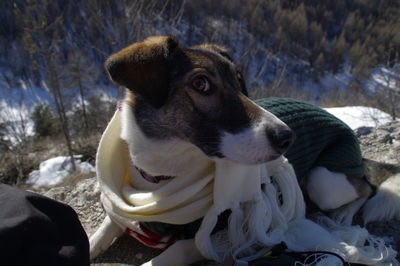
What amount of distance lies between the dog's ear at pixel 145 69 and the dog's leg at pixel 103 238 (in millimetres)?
1168

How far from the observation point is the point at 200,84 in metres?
2.09

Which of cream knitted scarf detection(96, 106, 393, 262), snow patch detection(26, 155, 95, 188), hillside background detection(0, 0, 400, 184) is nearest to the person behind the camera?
cream knitted scarf detection(96, 106, 393, 262)

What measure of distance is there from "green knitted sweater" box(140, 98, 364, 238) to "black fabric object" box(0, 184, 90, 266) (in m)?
2.01

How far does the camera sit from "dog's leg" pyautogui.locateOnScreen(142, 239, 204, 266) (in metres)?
2.24

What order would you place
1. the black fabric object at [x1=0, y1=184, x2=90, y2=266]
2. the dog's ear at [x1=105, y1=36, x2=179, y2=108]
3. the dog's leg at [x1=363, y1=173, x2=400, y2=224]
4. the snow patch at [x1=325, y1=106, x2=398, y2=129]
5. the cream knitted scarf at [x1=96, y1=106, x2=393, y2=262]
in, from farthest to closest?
1. the snow patch at [x1=325, y1=106, x2=398, y2=129]
2. the dog's leg at [x1=363, y1=173, x2=400, y2=224]
3. the cream knitted scarf at [x1=96, y1=106, x2=393, y2=262]
4. the dog's ear at [x1=105, y1=36, x2=179, y2=108]
5. the black fabric object at [x1=0, y1=184, x2=90, y2=266]

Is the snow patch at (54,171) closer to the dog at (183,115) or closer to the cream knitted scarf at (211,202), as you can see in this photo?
the cream knitted scarf at (211,202)

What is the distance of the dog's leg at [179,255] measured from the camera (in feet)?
7.36

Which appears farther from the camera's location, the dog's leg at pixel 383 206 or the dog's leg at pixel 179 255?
the dog's leg at pixel 383 206

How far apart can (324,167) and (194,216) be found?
1506mm

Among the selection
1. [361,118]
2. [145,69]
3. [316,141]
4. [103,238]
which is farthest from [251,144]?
[361,118]

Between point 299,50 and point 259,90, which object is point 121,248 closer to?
point 259,90

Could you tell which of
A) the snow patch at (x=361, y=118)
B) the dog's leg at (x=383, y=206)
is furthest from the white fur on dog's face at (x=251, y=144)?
the snow patch at (x=361, y=118)

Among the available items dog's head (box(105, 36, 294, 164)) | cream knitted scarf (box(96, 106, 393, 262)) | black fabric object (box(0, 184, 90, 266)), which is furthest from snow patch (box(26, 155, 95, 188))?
black fabric object (box(0, 184, 90, 266))

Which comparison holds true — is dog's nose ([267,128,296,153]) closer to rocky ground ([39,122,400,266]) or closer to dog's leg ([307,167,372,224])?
rocky ground ([39,122,400,266])
